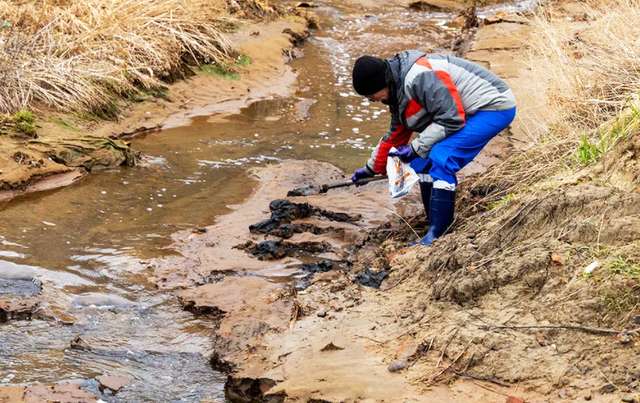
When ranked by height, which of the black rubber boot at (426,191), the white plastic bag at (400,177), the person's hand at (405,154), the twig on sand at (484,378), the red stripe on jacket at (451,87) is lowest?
the black rubber boot at (426,191)

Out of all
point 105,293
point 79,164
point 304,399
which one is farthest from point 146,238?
point 304,399

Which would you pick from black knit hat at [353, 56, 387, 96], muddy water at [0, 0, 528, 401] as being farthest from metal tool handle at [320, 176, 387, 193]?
black knit hat at [353, 56, 387, 96]

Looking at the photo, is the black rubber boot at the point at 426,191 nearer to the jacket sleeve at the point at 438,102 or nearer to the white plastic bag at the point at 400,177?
the white plastic bag at the point at 400,177

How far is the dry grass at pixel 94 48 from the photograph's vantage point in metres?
9.31

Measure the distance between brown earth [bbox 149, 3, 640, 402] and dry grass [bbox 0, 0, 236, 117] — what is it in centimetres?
420

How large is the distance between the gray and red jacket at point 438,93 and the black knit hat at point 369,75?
93mm

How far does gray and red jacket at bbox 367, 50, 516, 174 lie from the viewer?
557 cm

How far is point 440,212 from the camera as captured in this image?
569 cm

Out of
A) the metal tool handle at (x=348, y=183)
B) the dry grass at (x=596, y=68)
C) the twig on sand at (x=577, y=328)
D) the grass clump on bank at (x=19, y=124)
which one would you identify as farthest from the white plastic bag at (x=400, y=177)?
the grass clump on bank at (x=19, y=124)

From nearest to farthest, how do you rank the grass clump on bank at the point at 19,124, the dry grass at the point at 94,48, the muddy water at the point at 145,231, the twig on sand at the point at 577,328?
the twig on sand at the point at 577,328 → the muddy water at the point at 145,231 → the grass clump on bank at the point at 19,124 → the dry grass at the point at 94,48

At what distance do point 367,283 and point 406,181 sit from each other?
2.92ft

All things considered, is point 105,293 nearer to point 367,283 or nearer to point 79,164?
point 367,283

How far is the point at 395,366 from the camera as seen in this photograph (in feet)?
13.6

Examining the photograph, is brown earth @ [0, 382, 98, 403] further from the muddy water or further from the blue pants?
the blue pants
